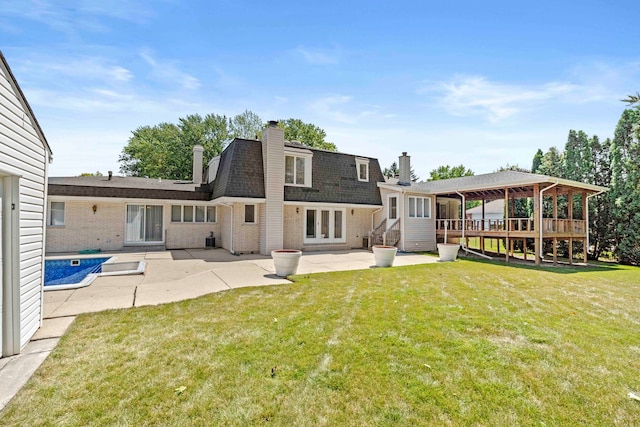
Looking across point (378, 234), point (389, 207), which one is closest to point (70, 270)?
point (378, 234)

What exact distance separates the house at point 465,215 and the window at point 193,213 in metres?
9.59

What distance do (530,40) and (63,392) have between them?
45.0 feet

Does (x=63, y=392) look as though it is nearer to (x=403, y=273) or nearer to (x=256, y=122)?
(x=403, y=273)

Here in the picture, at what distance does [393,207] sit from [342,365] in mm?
15185

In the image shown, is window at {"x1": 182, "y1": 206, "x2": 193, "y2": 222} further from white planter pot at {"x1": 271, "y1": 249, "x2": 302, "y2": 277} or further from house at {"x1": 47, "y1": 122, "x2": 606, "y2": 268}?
white planter pot at {"x1": 271, "y1": 249, "x2": 302, "y2": 277}

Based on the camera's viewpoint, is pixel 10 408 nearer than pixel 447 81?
Yes

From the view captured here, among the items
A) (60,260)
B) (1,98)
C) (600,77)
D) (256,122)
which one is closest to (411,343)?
(1,98)

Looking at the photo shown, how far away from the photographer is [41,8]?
694cm

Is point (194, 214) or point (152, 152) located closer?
point (194, 214)

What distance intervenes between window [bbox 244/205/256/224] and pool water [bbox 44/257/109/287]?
6.03 metres

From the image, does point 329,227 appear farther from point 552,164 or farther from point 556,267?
point 552,164

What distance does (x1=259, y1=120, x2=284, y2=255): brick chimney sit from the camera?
590 inches

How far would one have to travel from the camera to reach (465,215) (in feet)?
55.1

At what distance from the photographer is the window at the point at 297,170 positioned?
1647 centimetres
